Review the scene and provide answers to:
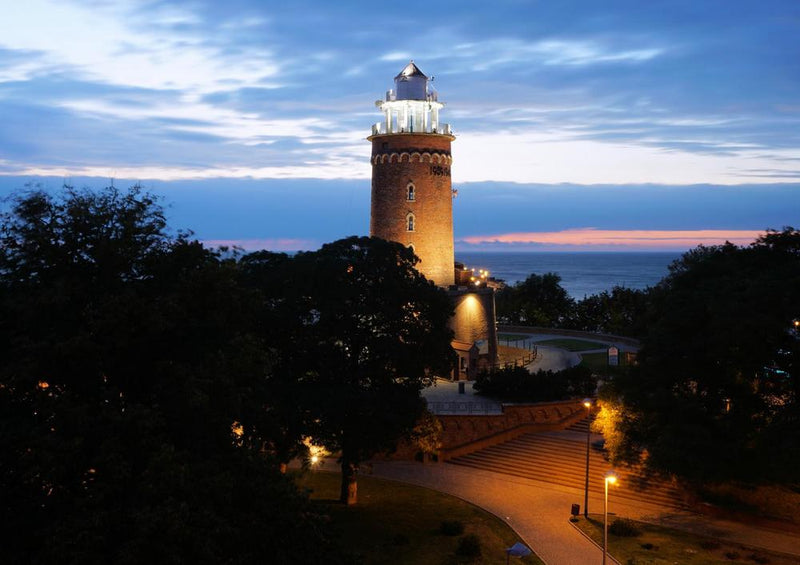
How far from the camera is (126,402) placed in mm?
14664

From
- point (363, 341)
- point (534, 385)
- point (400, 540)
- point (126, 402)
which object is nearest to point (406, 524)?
point (400, 540)

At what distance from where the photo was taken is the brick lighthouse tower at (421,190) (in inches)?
1747

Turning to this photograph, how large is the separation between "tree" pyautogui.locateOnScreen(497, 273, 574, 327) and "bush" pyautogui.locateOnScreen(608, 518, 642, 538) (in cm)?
4637

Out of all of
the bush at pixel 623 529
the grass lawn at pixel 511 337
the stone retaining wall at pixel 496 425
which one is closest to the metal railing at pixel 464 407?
the stone retaining wall at pixel 496 425

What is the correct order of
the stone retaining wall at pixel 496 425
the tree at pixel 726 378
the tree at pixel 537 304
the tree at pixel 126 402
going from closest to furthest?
the tree at pixel 126 402
the tree at pixel 726 378
the stone retaining wall at pixel 496 425
the tree at pixel 537 304

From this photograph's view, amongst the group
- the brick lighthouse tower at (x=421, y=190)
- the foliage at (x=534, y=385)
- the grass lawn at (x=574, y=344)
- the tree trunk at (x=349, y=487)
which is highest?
the brick lighthouse tower at (x=421, y=190)

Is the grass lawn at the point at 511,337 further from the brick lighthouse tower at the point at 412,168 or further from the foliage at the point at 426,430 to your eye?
the foliage at the point at 426,430

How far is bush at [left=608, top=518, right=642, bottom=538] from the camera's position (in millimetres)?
26000

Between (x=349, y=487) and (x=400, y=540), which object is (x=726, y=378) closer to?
(x=400, y=540)

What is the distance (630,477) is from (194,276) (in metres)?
Result: 20.5

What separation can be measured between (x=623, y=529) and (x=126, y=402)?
59.6 feet

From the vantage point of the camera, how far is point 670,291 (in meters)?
28.8

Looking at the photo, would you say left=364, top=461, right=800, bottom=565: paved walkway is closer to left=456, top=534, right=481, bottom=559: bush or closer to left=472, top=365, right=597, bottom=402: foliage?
left=456, top=534, right=481, bottom=559: bush

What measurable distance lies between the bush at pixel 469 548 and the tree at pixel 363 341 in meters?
4.39
